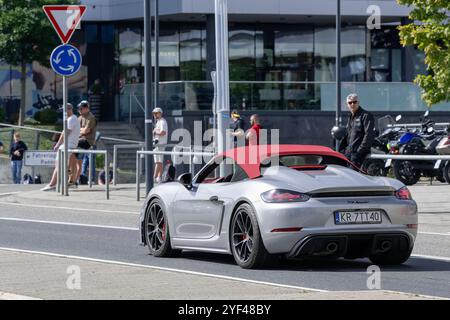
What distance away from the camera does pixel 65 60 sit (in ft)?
81.9

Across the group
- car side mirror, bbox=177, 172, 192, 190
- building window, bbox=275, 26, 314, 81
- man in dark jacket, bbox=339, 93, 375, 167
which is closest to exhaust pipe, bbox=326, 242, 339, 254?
car side mirror, bbox=177, 172, 192, 190

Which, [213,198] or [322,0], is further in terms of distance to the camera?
[322,0]

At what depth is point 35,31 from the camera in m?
48.5

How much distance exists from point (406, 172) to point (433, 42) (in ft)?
26.6

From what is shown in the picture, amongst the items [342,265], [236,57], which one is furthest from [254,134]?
[236,57]

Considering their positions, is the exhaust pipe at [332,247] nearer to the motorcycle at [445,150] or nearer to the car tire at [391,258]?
the car tire at [391,258]

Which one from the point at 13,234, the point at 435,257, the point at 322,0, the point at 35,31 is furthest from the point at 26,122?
the point at 435,257

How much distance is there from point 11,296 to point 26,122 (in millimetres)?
40401

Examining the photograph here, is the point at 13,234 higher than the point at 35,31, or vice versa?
the point at 35,31

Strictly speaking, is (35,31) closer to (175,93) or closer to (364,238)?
(175,93)

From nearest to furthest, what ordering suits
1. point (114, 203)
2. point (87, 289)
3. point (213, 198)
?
point (87, 289) → point (213, 198) → point (114, 203)

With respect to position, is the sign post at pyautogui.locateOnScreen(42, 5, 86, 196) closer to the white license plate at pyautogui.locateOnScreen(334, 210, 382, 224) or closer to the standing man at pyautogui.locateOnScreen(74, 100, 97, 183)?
the standing man at pyautogui.locateOnScreen(74, 100, 97, 183)

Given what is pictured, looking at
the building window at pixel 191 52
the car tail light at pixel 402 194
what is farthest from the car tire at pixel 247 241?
the building window at pixel 191 52

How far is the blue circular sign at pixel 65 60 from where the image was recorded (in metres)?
24.8
